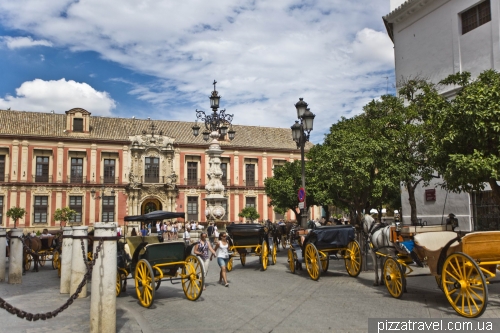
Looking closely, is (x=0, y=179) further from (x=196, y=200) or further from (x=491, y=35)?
(x=491, y=35)

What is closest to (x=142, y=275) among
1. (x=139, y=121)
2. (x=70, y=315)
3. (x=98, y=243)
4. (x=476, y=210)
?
(x=70, y=315)

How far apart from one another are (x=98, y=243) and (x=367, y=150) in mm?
9130

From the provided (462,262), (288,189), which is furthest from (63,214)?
(462,262)

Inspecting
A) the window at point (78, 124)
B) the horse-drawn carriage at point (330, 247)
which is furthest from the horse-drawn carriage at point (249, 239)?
the window at point (78, 124)

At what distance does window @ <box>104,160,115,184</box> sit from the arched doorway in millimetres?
3602

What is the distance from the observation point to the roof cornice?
17719 mm

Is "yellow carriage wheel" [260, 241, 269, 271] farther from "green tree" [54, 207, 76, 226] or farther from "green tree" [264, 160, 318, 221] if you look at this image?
"green tree" [54, 207, 76, 226]

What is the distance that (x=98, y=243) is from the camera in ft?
20.1

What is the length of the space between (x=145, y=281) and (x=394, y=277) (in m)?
4.51

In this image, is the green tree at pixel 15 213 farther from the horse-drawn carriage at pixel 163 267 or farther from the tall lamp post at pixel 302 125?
the horse-drawn carriage at pixel 163 267

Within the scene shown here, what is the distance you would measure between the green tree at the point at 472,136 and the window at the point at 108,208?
111 ft

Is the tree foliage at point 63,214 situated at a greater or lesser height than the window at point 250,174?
lesser

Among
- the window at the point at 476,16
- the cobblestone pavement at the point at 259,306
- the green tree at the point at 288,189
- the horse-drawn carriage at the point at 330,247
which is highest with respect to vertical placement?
the window at the point at 476,16

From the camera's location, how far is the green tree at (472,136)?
29.8 feet
